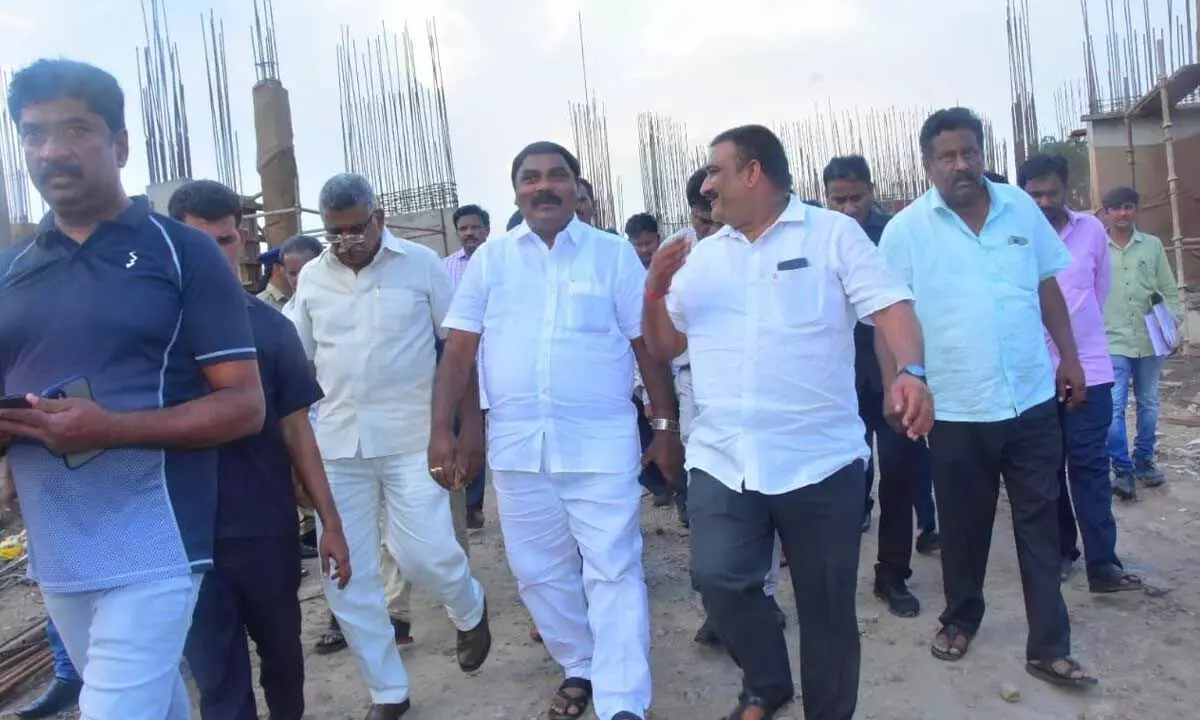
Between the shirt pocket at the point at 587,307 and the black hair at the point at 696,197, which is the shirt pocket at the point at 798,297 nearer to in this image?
the shirt pocket at the point at 587,307

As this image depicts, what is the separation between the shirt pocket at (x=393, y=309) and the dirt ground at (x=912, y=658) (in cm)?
144

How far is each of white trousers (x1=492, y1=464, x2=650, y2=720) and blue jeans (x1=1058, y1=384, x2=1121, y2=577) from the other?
2.13 metres

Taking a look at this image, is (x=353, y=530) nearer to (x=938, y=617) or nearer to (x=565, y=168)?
(x=565, y=168)

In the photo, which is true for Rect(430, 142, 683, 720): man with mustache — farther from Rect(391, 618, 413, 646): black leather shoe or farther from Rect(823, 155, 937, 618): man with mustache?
Rect(823, 155, 937, 618): man with mustache

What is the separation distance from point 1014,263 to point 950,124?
559 millimetres

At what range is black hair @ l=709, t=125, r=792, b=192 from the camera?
2.89 meters

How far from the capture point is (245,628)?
9.34 ft

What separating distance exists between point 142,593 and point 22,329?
594 mm

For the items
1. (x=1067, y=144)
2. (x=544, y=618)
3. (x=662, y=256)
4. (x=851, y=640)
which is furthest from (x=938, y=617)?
(x=1067, y=144)

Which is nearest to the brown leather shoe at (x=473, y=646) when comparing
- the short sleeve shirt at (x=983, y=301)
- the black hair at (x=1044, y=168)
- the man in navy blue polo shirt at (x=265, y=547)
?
the man in navy blue polo shirt at (x=265, y=547)

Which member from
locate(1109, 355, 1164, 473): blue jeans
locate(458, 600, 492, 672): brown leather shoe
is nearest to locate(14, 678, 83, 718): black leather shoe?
locate(458, 600, 492, 672): brown leather shoe

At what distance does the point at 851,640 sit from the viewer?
2.82 meters

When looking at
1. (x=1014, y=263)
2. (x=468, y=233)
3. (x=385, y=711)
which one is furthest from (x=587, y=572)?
(x=468, y=233)

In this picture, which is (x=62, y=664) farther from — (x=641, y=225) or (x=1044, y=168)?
(x=1044, y=168)
